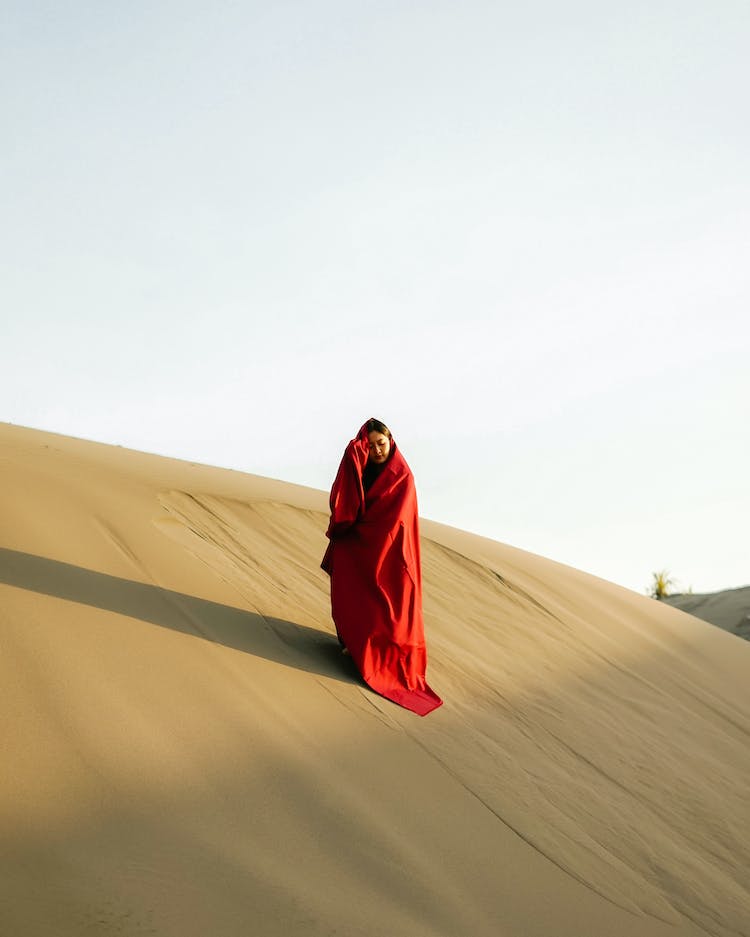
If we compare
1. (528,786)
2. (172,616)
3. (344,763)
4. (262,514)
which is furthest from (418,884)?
(262,514)

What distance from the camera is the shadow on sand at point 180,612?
15.1 ft

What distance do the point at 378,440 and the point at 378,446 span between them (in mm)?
35

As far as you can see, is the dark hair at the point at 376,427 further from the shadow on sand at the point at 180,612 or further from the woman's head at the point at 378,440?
the shadow on sand at the point at 180,612

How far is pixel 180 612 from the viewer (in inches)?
192

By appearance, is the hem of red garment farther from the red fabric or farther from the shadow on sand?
the shadow on sand

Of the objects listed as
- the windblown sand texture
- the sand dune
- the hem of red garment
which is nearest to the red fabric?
the hem of red garment

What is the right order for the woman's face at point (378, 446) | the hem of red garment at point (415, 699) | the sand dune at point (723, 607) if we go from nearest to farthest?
the hem of red garment at point (415, 699)
the woman's face at point (378, 446)
the sand dune at point (723, 607)

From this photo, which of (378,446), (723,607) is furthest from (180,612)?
(723,607)

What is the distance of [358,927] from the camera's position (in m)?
2.92

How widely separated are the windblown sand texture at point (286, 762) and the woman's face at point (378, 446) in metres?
1.10

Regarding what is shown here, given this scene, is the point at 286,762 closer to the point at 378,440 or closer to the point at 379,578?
the point at 379,578

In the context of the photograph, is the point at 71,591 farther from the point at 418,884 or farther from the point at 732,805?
the point at 732,805

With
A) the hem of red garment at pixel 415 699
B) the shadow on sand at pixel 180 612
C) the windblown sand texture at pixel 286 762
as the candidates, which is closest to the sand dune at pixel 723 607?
the windblown sand texture at pixel 286 762

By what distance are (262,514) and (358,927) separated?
5.21 metres
